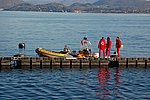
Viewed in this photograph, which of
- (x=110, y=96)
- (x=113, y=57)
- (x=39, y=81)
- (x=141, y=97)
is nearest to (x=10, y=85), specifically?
(x=39, y=81)

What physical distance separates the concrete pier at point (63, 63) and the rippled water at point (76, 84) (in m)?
0.83

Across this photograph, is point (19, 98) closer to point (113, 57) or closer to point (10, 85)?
point (10, 85)

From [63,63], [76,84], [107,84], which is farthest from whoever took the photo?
[63,63]

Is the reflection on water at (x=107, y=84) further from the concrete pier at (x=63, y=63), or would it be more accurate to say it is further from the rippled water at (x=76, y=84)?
the concrete pier at (x=63, y=63)

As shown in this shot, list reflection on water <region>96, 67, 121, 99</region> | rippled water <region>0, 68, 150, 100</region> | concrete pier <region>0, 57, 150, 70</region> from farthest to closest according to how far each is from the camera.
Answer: concrete pier <region>0, 57, 150, 70</region>, reflection on water <region>96, 67, 121, 99</region>, rippled water <region>0, 68, 150, 100</region>

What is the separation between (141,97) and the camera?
93.2 ft

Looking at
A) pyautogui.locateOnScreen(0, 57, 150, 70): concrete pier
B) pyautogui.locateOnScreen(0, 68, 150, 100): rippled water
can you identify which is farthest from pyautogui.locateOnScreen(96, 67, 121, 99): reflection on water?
pyautogui.locateOnScreen(0, 57, 150, 70): concrete pier

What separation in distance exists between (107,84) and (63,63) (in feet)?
25.1

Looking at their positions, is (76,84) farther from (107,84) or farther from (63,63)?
(63,63)

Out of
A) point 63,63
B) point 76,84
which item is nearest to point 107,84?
point 76,84

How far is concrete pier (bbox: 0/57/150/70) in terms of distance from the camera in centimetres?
3841

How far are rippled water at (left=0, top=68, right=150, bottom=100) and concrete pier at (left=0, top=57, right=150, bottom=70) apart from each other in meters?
0.83

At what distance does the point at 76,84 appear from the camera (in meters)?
32.7

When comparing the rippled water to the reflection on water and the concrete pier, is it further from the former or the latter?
the concrete pier
